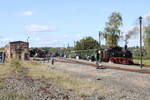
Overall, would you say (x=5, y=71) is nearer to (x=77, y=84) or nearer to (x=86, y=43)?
(x=77, y=84)

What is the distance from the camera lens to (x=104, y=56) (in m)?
57.7

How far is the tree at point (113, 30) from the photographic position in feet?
285

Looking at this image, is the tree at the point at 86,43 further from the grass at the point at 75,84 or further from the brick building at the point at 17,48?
the grass at the point at 75,84

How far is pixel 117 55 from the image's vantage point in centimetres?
5303

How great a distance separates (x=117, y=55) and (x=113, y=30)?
35.8 meters

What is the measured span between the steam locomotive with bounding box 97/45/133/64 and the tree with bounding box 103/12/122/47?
28.3 metres

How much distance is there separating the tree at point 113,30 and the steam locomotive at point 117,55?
28.3 m

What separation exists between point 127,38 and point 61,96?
2893 inches

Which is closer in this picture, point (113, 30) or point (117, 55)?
point (117, 55)

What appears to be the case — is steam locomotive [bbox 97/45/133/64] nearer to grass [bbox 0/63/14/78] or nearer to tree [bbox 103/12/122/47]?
grass [bbox 0/63/14/78]

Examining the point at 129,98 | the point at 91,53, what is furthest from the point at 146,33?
the point at 129,98

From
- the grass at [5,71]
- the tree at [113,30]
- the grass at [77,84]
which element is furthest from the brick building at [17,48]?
the grass at [77,84]

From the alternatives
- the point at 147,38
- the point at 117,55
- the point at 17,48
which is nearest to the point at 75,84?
the point at 117,55

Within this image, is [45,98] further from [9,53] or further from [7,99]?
[9,53]
